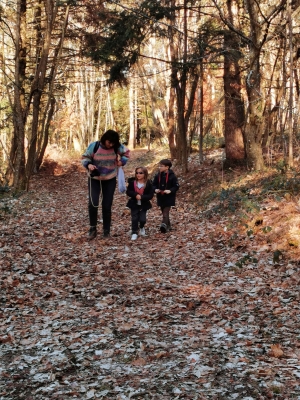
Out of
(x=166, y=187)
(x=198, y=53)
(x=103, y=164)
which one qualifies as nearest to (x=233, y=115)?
(x=198, y=53)

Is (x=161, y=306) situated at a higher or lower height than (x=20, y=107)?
lower

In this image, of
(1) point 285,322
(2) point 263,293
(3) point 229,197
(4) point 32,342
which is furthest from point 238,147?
(4) point 32,342

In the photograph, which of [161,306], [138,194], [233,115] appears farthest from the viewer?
[233,115]

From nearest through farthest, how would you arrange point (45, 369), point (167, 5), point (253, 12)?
point (45, 369) → point (253, 12) → point (167, 5)

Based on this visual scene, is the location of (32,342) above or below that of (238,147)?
below

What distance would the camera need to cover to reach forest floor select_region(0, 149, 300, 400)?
3.60 meters

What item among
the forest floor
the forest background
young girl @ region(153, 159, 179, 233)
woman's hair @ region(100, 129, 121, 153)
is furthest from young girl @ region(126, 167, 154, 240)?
the forest background

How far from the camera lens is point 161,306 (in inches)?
211

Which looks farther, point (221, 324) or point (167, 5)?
point (167, 5)

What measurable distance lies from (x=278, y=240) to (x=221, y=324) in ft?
10.2

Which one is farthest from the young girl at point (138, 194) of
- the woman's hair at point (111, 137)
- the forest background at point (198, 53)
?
the forest background at point (198, 53)

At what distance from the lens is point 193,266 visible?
7211mm

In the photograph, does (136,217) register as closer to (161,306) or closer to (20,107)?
(161,306)

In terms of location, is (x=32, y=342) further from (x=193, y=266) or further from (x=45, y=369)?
(x=193, y=266)
